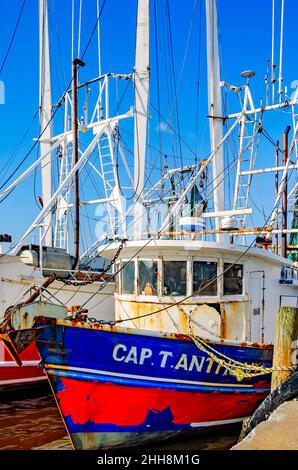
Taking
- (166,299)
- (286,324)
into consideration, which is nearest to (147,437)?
(166,299)

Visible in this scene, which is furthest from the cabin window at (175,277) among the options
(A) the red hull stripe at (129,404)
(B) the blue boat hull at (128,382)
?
(A) the red hull stripe at (129,404)

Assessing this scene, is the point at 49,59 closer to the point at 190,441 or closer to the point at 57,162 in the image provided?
the point at 57,162

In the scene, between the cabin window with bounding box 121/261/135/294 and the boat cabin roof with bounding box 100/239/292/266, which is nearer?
the boat cabin roof with bounding box 100/239/292/266

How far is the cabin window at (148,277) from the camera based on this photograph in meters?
8.87

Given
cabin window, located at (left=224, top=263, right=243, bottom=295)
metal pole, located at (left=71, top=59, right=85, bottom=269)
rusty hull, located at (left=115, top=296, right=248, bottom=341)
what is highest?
metal pole, located at (left=71, top=59, right=85, bottom=269)

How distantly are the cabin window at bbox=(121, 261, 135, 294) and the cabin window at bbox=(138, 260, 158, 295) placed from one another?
22cm

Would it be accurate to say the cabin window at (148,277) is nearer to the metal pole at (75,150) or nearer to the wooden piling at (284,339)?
the wooden piling at (284,339)

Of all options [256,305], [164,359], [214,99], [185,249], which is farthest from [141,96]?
[164,359]

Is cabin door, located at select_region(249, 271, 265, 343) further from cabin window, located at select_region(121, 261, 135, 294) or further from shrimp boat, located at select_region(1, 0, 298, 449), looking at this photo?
cabin window, located at select_region(121, 261, 135, 294)

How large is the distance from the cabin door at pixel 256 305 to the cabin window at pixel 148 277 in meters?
2.12

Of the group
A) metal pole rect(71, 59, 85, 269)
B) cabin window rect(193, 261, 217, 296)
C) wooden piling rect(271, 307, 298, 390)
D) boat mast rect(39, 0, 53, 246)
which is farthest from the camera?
boat mast rect(39, 0, 53, 246)

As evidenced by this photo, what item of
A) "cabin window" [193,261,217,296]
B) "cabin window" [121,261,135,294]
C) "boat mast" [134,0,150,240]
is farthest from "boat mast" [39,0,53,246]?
"cabin window" [193,261,217,296]

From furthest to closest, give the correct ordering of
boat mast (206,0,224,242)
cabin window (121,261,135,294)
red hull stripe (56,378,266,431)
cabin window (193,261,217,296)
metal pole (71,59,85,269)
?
metal pole (71,59,85,269) → boat mast (206,0,224,242) → cabin window (121,261,135,294) → cabin window (193,261,217,296) → red hull stripe (56,378,266,431)

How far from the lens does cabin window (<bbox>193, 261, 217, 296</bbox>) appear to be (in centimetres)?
873
